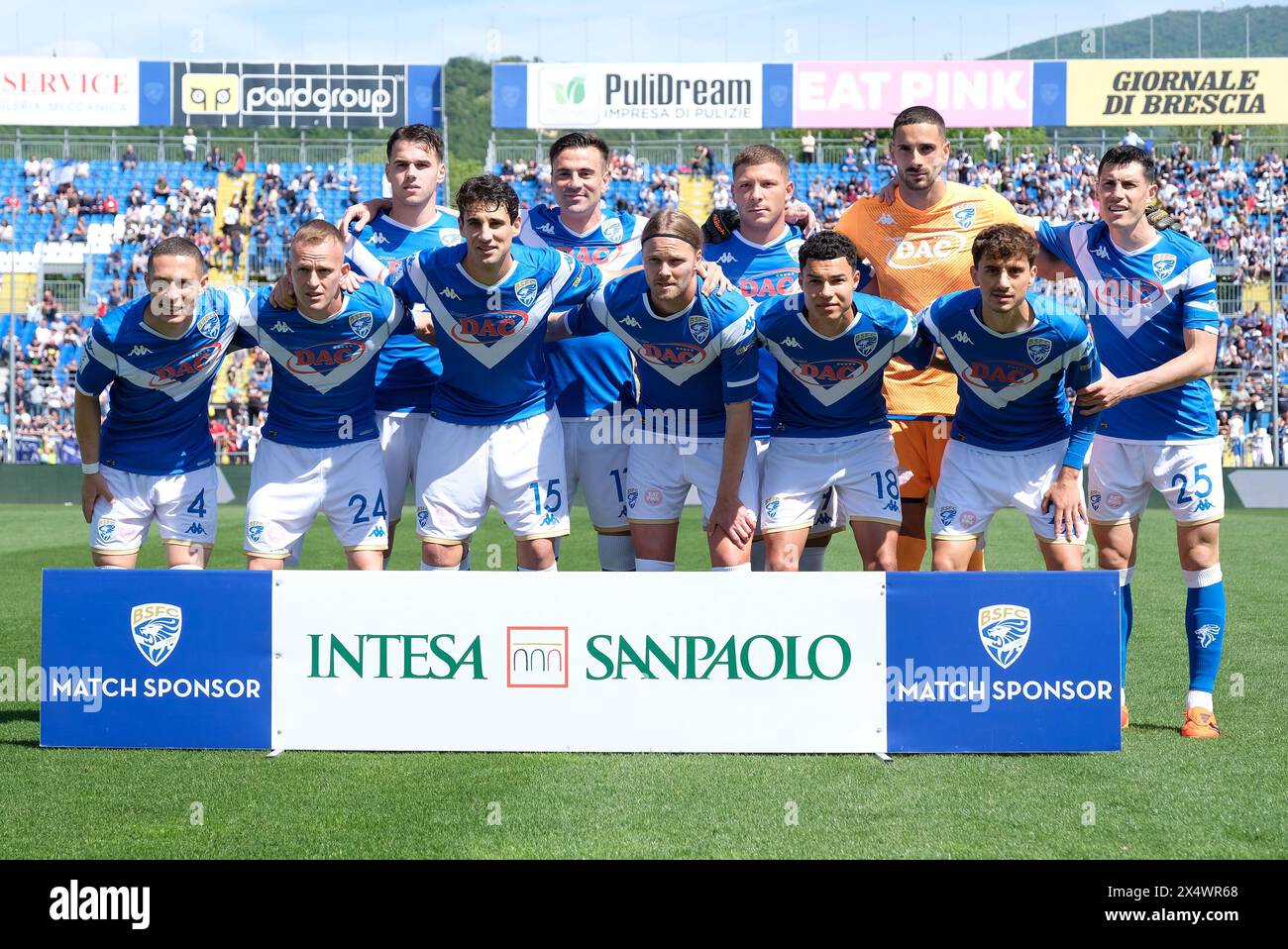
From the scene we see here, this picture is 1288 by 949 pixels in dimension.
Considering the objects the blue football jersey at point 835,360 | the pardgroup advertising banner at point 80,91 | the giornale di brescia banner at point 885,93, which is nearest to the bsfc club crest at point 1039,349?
the blue football jersey at point 835,360

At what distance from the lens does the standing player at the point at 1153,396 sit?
6320mm

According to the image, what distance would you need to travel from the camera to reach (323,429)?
643 centimetres

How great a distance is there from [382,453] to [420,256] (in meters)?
0.98

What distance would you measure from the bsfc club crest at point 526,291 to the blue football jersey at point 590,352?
70 centimetres

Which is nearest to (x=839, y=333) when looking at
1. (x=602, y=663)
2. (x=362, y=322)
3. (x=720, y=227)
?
(x=720, y=227)

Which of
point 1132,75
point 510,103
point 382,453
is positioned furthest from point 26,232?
point 382,453

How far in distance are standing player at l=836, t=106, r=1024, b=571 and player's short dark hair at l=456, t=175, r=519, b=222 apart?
1.90 meters

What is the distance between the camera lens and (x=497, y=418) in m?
6.48

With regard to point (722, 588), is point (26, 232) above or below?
above

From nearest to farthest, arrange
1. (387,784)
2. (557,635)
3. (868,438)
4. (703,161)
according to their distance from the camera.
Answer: (387,784) → (557,635) → (868,438) → (703,161)

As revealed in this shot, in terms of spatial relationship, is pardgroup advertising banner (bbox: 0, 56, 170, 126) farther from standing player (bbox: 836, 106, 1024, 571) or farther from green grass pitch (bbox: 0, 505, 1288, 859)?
standing player (bbox: 836, 106, 1024, 571)

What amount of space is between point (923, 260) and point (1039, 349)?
1.11 metres

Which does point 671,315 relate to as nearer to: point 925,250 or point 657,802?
point 925,250
